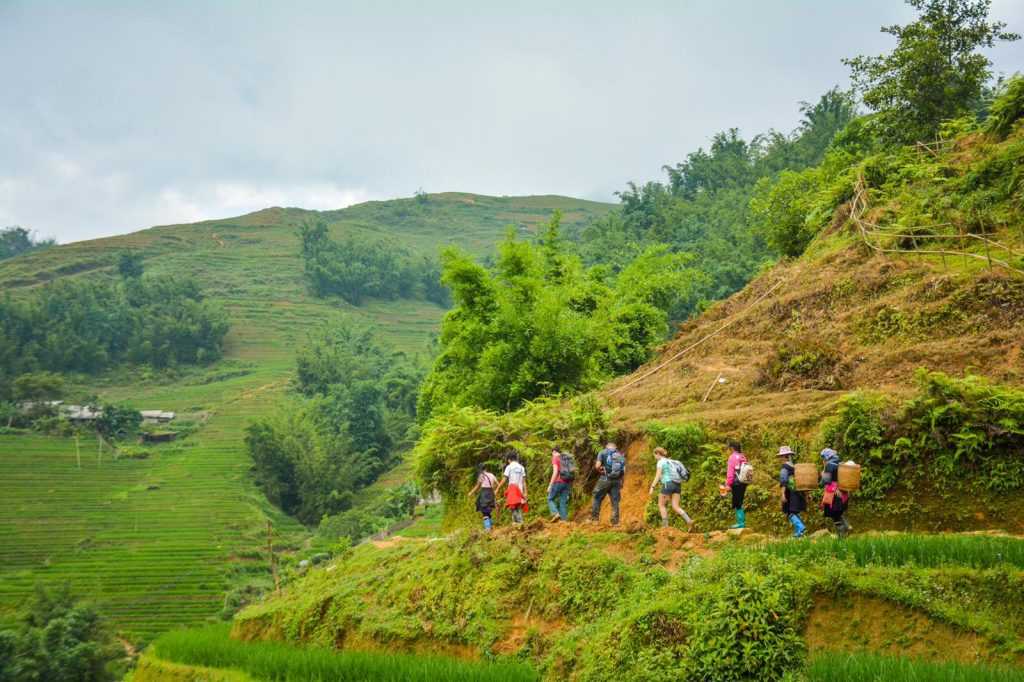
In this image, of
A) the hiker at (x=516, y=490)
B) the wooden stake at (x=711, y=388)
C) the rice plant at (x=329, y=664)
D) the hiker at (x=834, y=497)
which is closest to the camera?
the rice plant at (x=329, y=664)

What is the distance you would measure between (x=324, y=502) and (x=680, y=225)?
34475 millimetres

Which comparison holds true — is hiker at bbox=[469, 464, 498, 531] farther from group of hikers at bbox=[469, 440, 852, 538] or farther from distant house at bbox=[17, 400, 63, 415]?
distant house at bbox=[17, 400, 63, 415]

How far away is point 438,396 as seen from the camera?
24.4 meters

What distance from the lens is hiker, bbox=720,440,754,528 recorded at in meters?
11.2

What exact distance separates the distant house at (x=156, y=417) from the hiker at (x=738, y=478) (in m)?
69.7

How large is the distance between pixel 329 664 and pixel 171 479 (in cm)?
5716

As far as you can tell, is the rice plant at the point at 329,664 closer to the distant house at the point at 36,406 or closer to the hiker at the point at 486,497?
the hiker at the point at 486,497

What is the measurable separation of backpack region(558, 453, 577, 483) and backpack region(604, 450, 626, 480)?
103 centimetres

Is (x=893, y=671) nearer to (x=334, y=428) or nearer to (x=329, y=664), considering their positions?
(x=329, y=664)

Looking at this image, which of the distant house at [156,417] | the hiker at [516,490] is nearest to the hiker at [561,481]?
the hiker at [516,490]

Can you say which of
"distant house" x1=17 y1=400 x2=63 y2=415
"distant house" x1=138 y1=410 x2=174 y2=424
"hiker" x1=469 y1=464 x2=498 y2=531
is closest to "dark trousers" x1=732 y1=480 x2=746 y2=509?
"hiker" x1=469 y1=464 x2=498 y2=531

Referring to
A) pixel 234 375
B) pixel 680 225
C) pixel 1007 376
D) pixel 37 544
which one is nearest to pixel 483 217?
pixel 234 375

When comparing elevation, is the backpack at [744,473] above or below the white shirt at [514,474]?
above

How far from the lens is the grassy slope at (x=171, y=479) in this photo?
1864 inches
